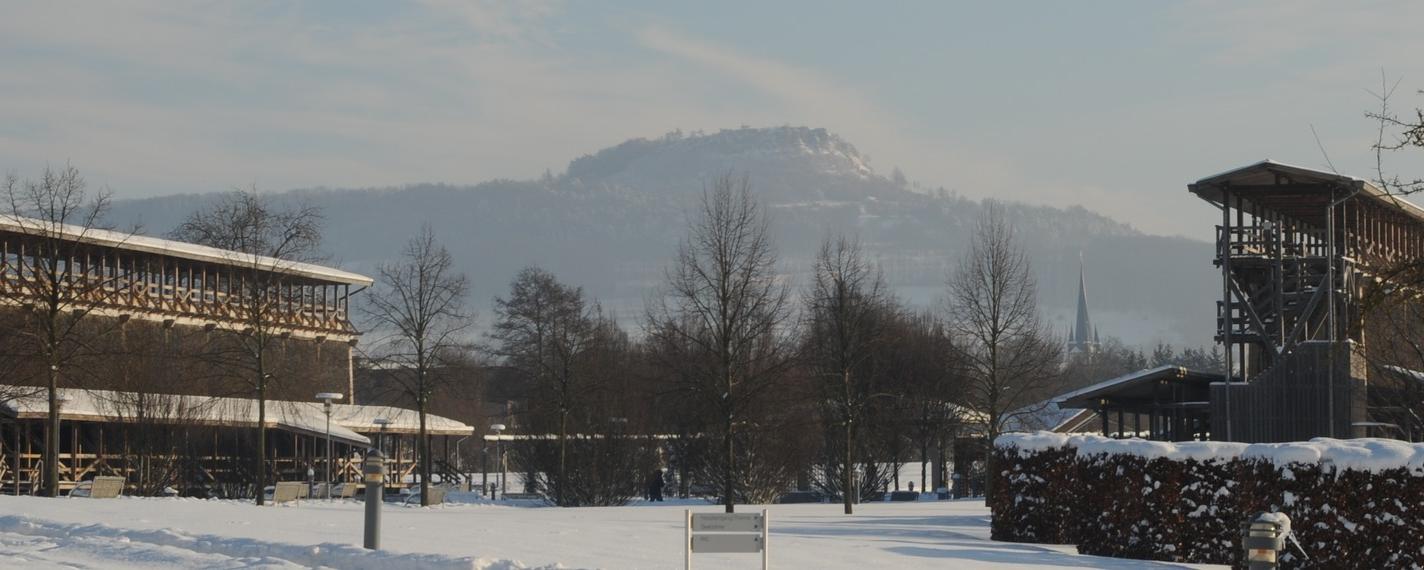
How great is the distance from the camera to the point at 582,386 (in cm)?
6378

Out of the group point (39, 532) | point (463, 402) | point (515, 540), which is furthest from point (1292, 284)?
point (463, 402)

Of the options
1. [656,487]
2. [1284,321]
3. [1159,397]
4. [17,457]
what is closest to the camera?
[17,457]

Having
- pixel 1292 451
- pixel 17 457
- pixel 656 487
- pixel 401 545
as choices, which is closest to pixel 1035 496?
pixel 1292 451

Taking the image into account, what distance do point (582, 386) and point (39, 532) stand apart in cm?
4167

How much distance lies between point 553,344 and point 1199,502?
4509 cm

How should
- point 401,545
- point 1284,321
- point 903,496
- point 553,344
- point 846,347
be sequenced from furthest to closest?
1. point 553,344
2. point 903,496
3. point 1284,321
4. point 846,347
5. point 401,545

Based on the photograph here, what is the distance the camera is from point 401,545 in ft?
65.6

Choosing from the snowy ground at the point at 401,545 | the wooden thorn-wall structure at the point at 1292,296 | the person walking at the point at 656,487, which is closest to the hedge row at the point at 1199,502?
the snowy ground at the point at 401,545

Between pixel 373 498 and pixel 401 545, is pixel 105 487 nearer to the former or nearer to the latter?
pixel 401 545

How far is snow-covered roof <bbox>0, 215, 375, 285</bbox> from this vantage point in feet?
176

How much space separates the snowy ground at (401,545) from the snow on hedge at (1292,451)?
1.61 meters

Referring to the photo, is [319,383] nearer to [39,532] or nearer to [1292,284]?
[1292,284]

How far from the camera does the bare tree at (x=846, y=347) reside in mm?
46562

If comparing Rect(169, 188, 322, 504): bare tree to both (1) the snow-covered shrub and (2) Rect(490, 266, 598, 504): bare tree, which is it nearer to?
(2) Rect(490, 266, 598, 504): bare tree
